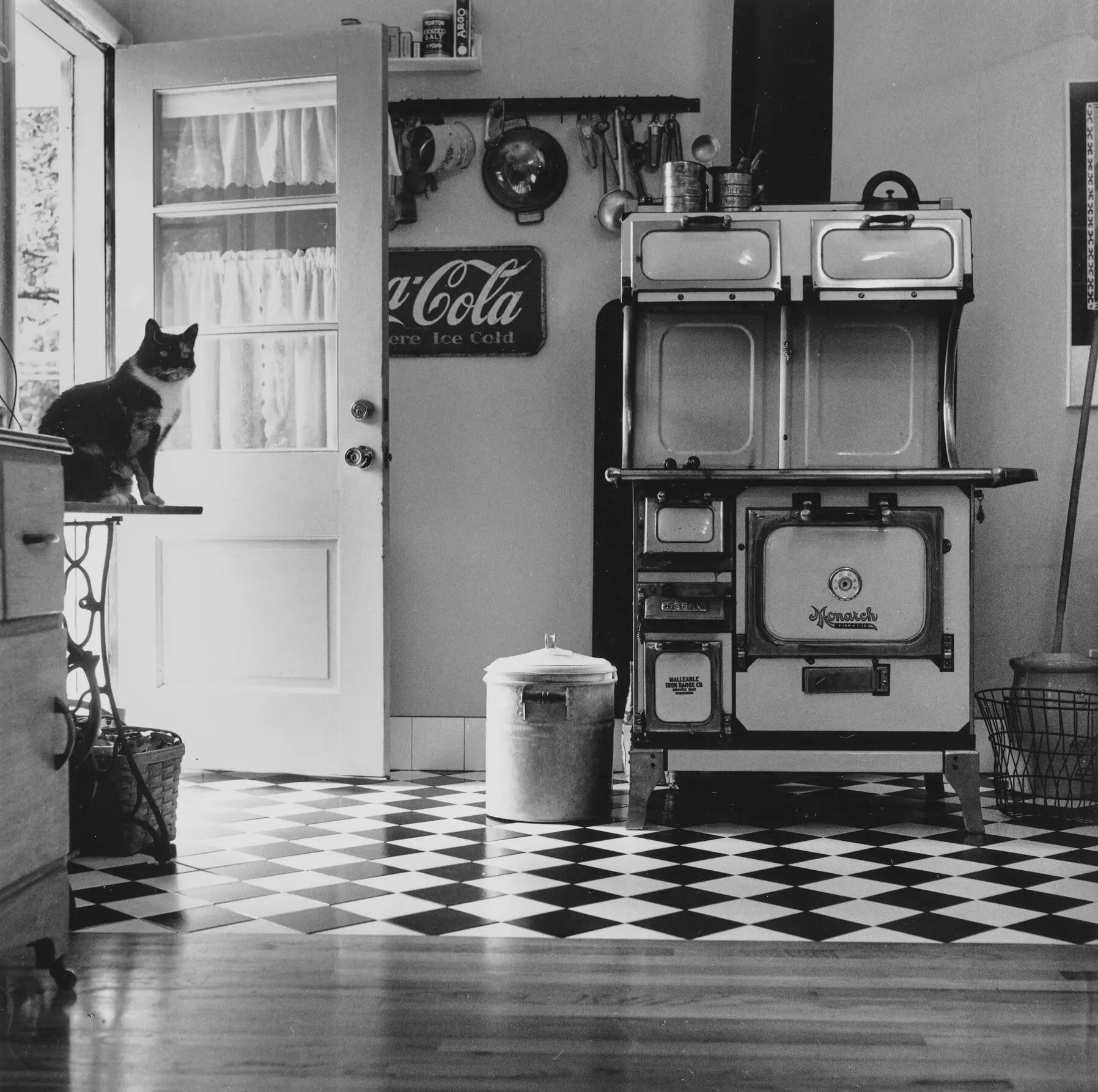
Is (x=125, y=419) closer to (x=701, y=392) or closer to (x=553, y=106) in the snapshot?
(x=701, y=392)

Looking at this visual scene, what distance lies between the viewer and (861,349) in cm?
362

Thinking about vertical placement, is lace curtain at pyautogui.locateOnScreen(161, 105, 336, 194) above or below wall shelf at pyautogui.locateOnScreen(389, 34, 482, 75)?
below

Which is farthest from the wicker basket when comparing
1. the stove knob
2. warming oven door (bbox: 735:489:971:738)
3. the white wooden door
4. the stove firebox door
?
the stove knob

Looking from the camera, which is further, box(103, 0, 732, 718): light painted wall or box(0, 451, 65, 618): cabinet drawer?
box(103, 0, 732, 718): light painted wall

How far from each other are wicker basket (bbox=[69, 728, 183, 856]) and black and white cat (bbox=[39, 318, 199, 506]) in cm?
64

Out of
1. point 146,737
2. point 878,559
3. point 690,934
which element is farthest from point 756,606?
point 146,737

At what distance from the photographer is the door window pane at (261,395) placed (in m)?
3.93

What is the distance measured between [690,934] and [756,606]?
1.18 meters

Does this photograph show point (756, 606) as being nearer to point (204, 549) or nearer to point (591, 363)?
point (591, 363)

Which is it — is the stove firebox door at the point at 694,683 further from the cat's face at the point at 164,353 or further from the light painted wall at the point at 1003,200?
the cat's face at the point at 164,353

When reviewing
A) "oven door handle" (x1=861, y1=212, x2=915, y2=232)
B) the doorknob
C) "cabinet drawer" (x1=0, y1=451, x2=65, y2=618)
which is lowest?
"cabinet drawer" (x1=0, y1=451, x2=65, y2=618)

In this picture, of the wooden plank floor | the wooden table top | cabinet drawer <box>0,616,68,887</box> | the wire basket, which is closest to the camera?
the wooden plank floor

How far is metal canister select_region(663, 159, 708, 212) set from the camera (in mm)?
3564

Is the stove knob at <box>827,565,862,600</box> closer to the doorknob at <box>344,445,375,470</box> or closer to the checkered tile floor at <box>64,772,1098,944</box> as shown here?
the checkered tile floor at <box>64,772,1098,944</box>
